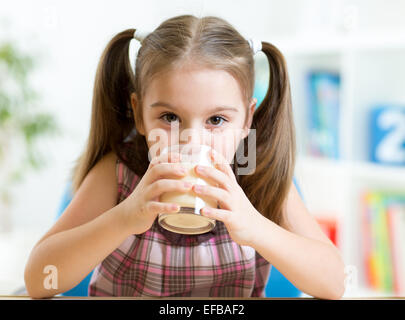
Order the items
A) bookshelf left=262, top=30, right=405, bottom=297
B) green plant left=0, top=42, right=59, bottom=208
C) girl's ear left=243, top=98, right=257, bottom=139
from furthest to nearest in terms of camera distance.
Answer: bookshelf left=262, top=30, right=405, bottom=297 → green plant left=0, top=42, right=59, bottom=208 → girl's ear left=243, top=98, right=257, bottom=139

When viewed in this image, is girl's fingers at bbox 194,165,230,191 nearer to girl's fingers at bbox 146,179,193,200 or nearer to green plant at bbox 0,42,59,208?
girl's fingers at bbox 146,179,193,200

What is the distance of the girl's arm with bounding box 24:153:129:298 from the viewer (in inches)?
20.7

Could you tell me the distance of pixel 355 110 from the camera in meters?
1.11

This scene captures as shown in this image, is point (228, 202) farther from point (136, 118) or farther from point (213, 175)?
point (136, 118)

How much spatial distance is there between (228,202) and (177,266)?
8.5 inches

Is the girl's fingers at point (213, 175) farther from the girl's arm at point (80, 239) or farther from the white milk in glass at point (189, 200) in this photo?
the girl's arm at point (80, 239)

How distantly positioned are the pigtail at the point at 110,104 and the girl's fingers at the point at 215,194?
0.62ft

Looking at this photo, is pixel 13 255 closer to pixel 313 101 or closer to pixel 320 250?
pixel 320 250

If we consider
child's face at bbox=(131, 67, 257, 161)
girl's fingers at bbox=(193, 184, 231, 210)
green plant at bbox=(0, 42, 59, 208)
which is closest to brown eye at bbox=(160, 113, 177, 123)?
child's face at bbox=(131, 67, 257, 161)

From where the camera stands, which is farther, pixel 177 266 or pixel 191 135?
pixel 177 266

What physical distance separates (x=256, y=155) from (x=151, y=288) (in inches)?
9.9

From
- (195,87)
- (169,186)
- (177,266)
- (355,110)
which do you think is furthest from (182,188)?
(355,110)

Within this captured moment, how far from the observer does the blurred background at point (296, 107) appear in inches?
23.2

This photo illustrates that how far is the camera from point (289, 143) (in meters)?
0.60
